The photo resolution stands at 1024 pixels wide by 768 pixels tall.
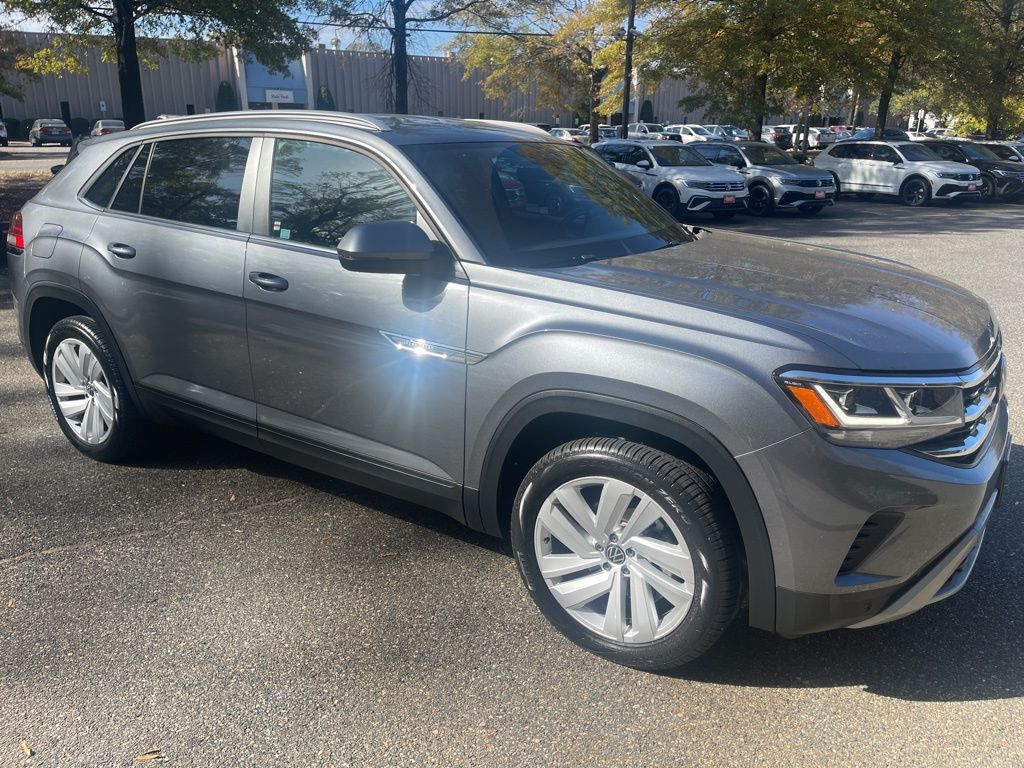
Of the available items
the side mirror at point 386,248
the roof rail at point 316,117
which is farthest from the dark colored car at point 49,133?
the side mirror at point 386,248

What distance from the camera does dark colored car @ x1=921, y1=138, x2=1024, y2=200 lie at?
21.9m

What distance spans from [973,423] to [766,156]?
17.7 meters

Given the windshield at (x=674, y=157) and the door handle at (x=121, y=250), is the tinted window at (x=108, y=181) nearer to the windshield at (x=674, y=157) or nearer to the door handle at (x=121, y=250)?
the door handle at (x=121, y=250)

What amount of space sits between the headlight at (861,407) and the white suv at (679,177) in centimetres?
1397

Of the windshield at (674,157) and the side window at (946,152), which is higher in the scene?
the side window at (946,152)

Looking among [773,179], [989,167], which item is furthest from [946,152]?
[773,179]

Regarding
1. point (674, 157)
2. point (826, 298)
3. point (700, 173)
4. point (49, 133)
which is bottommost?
point (826, 298)

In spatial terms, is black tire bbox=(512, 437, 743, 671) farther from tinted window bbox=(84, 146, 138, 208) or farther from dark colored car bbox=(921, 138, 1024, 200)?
dark colored car bbox=(921, 138, 1024, 200)

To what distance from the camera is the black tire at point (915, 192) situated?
20656mm

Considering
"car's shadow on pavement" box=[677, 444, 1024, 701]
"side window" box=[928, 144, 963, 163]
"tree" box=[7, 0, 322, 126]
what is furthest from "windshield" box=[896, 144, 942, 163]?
"car's shadow on pavement" box=[677, 444, 1024, 701]

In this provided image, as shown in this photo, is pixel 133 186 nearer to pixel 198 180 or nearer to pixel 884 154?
pixel 198 180

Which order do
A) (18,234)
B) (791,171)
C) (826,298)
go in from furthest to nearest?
(791,171) → (18,234) → (826,298)

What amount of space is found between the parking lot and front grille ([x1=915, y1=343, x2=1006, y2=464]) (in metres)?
0.81

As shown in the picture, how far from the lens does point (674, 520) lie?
262 centimetres
